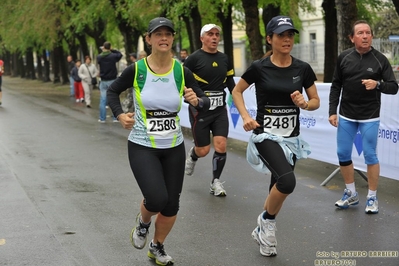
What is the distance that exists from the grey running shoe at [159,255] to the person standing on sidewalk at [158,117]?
21 centimetres

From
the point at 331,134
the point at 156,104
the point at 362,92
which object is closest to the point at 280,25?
the point at 156,104

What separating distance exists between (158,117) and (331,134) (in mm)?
5386

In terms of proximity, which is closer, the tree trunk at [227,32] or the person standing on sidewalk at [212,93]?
the person standing on sidewalk at [212,93]

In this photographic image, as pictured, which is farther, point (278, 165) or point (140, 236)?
point (278, 165)

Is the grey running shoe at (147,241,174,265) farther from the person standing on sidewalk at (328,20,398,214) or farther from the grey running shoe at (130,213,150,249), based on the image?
the person standing on sidewalk at (328,20,398,214)

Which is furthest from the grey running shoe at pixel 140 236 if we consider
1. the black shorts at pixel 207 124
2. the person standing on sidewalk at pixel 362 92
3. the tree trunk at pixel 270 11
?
the tree trunk at pixel 270 11

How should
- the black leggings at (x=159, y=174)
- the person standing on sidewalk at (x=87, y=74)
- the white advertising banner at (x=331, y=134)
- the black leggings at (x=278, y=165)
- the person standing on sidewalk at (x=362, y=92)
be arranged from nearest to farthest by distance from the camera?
the black leggings at (x=159, y=174)
the black leggings at (x=278, y=165)
the person standing on sidewalk at (x=362, y=92)
the white advertising banner at (x=331, y=134)
the person standing on sidewalk at (x=87, y=74)

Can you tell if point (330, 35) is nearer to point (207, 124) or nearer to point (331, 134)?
point (331, 134)

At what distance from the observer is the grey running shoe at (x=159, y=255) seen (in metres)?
5.58

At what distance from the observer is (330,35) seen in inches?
846

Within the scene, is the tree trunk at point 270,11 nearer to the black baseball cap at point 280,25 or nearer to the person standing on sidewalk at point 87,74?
the person standing on sidewalk at point 87,74

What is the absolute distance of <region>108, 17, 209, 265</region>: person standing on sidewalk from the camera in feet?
17.4

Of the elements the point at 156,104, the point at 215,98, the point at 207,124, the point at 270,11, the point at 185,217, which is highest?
the point at 270,11

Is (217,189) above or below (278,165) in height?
below
